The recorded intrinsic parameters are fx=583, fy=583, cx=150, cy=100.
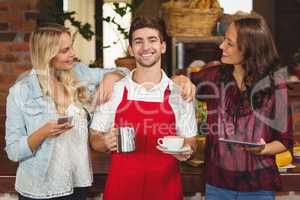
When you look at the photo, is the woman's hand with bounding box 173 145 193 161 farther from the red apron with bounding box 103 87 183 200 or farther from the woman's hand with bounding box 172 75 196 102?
the woman's hand with bounding box 172 75 196 102

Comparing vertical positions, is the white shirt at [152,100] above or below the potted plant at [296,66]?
below

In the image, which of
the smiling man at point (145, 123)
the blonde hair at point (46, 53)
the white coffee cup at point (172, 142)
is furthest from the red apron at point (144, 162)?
the blonde hair at point (46, 53)

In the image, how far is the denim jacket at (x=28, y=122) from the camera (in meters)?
2.08

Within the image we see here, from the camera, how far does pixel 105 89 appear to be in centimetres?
210

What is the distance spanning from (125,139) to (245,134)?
1.41 ft

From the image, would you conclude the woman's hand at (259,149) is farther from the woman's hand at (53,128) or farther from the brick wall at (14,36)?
the brick wall at (14,36)

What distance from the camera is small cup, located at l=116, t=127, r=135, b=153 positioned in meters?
1.98

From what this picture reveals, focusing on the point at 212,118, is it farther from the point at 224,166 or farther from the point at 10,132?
the point at 10,132

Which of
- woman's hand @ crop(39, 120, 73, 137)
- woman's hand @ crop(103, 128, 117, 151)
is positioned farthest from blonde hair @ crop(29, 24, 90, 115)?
woman's hand @ crop(103, 128, 117, 151)

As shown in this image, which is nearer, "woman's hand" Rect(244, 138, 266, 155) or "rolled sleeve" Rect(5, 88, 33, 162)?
"woman's hand" Rect(244, 138, 266, 155)

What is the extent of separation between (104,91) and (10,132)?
37cm

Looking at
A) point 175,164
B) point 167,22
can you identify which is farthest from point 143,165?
point 167,22

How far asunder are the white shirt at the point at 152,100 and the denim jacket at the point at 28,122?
175mm

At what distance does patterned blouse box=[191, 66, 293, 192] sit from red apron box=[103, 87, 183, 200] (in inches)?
6.2
